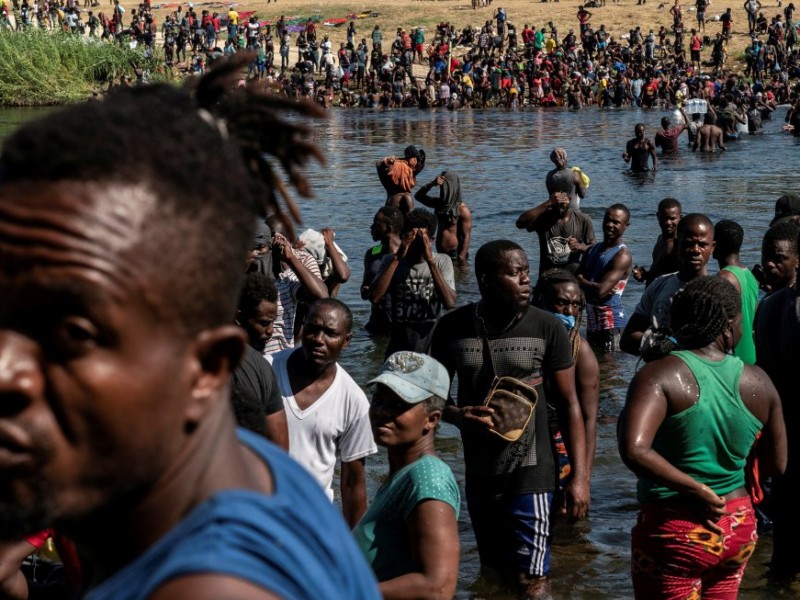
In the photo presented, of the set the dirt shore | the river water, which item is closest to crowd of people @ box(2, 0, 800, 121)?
the dirt shore

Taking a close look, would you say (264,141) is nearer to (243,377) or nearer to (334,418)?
(243,377)

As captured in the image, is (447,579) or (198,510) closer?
(198,510)

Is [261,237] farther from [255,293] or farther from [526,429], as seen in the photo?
[526,429]

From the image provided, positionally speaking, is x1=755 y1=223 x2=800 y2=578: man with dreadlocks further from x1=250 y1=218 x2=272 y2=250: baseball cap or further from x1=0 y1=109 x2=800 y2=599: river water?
x1=250 y1=218 x2=272 y2=250: baseball cap

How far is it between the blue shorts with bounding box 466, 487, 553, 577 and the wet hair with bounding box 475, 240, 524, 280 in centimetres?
109

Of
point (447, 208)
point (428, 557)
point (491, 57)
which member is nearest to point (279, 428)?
point (428, 557)

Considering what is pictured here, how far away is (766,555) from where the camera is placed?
270 inches

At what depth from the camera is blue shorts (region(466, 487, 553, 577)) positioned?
5828 mm

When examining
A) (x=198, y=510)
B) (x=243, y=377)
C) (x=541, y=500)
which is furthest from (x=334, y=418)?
(x=198, y=510)

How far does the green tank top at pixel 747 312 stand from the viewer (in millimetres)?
7023

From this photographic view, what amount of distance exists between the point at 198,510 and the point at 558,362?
4847 millimetres

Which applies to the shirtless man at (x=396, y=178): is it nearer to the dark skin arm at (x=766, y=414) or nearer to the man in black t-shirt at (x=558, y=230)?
the man in black t-shirt at (x=558, y=230)

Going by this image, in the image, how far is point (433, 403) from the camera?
4.32m

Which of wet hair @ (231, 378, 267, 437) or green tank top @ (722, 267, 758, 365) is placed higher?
wet hair @ (231, 378, 267, 437)
